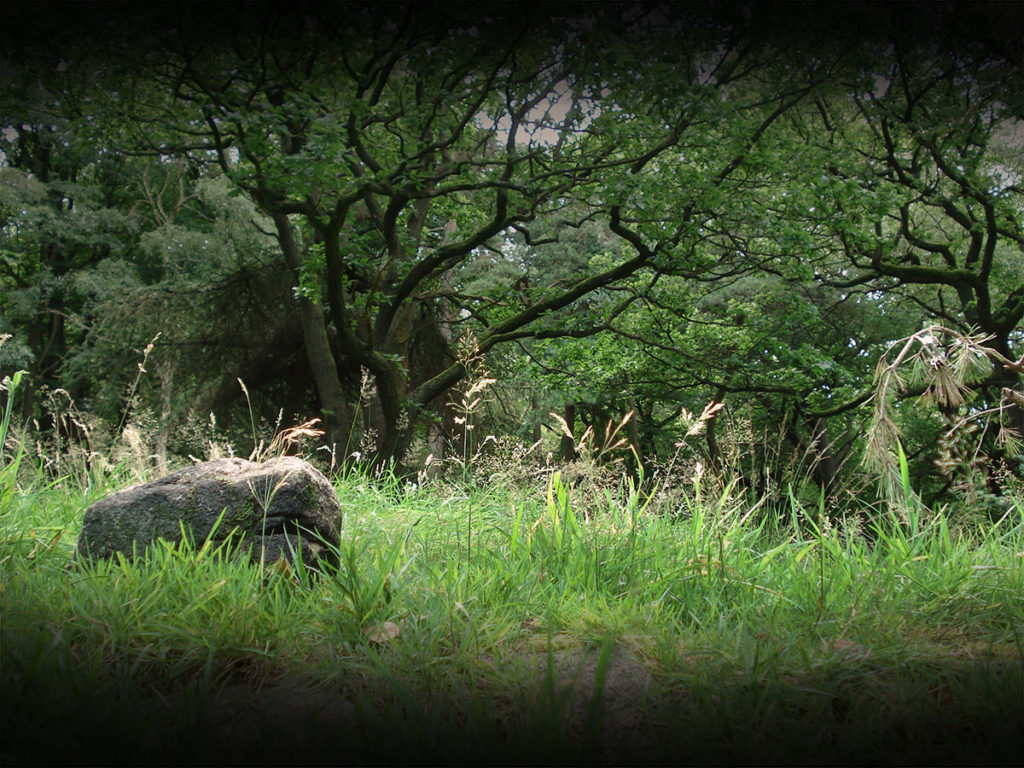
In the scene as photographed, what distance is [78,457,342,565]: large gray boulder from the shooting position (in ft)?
7.63

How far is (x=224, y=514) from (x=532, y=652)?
1190 mm

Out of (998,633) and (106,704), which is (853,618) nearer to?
(998,633)

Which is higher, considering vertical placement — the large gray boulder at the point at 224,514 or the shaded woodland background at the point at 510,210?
the shaded woodland background at the point at 510,210

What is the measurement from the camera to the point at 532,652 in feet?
6.26

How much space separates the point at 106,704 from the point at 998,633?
2.44m

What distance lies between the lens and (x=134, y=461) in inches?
144

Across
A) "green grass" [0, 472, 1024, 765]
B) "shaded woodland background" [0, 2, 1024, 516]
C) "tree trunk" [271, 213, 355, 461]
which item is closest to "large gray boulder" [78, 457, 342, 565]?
"green grass" [0, 472, 1024, 765]

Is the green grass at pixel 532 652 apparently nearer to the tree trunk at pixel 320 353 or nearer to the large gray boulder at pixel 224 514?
the large gray boulder at pixel 224 514

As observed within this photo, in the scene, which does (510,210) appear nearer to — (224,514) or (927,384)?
(927,384)

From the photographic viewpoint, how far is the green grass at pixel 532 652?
56.0 inches

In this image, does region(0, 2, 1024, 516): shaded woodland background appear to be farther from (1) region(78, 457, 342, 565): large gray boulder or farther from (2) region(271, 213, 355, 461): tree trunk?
(1) region(78, 457, 342, 565): large gray boulder

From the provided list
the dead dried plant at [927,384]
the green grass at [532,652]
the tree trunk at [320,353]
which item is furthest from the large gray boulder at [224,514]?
the tree trunk at [320,353]

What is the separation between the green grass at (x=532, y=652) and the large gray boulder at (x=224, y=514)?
4.5 inches

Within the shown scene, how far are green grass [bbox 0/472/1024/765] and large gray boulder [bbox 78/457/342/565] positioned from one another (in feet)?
0.38
